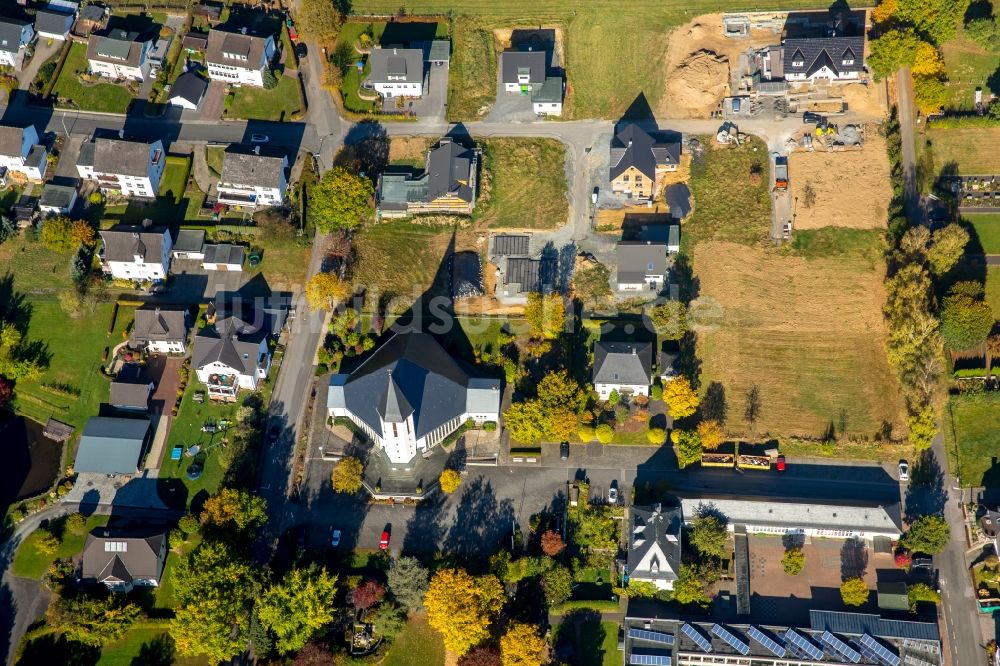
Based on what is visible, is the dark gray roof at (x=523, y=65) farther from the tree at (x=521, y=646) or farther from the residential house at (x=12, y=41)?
the tree at (x=521, y=646)

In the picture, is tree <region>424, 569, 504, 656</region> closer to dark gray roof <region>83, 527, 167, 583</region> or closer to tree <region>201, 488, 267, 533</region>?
tree <region>201, 488, 267, 533</region>

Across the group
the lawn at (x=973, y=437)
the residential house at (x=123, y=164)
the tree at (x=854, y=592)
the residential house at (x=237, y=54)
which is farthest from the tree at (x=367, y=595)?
the residential house at (x=237, y=54)

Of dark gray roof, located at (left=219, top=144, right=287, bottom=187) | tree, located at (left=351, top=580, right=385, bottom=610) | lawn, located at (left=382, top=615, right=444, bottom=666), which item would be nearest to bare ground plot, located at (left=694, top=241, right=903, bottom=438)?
lawn, located at (left=382, top=615, right=444, bottom=666)

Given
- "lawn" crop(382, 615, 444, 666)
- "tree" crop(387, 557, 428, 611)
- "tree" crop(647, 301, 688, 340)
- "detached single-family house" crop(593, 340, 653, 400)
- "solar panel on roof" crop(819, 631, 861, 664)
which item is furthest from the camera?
"tree" crop(647, 301, 688, 340)

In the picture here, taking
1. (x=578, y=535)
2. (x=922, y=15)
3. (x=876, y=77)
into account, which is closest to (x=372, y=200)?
(x=578, y=535)

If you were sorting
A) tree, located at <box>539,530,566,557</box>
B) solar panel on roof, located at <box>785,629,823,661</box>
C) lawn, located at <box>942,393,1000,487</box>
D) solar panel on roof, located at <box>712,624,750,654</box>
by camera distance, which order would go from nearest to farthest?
solar panel on roof, located at <box>785,629,823,661</box>
solar panel on roof, located at <box>712,624,750,654</box>
tree, located at <box>539,530,566,557</box>
lawn, located at <box>942,393,1000,487</box>
